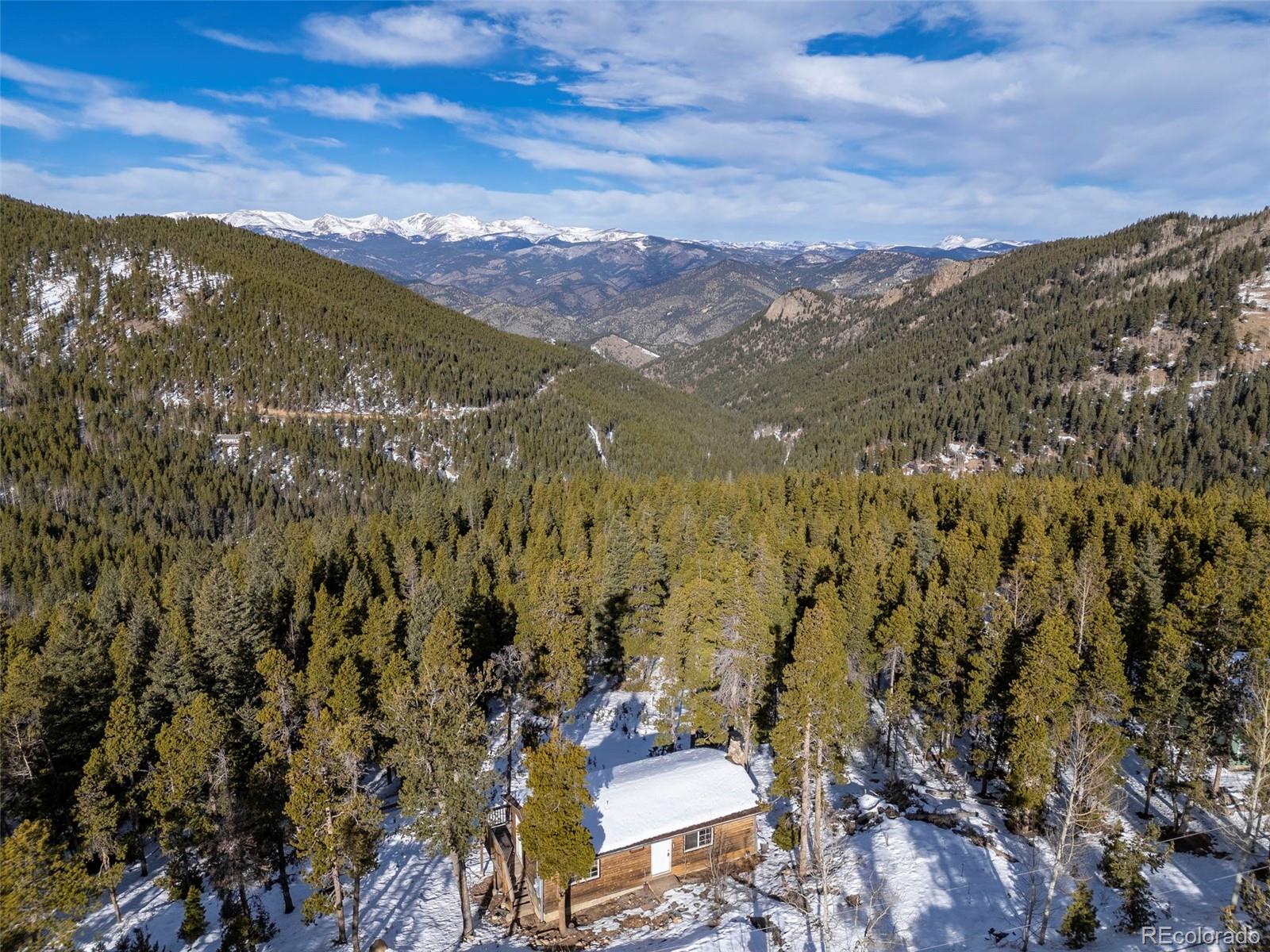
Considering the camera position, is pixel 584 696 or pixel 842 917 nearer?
pixel 842 917

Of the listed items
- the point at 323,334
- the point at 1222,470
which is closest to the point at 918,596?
the point at 1222,470

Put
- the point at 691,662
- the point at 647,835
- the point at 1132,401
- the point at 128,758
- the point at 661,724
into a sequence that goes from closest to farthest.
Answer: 1. the point at 647,835
2. the point at 128,758
3. the point at 691,662
4. the point at 661,724
5. the point at 1132,401

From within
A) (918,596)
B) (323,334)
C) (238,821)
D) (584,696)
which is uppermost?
(323,334)

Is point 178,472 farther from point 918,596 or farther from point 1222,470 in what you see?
point 1222,470

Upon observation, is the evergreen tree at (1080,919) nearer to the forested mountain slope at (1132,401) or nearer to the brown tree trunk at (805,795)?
the brown tree trunk at (805,795)

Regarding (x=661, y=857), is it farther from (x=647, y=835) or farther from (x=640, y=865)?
(x=647, y=835)

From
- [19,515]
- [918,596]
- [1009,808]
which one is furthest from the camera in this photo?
[19,515]

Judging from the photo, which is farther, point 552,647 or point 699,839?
point 552,647

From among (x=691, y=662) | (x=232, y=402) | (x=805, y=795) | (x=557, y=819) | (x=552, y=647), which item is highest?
(x=232, y=402)

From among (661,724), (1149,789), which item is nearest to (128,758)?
(661,724)
